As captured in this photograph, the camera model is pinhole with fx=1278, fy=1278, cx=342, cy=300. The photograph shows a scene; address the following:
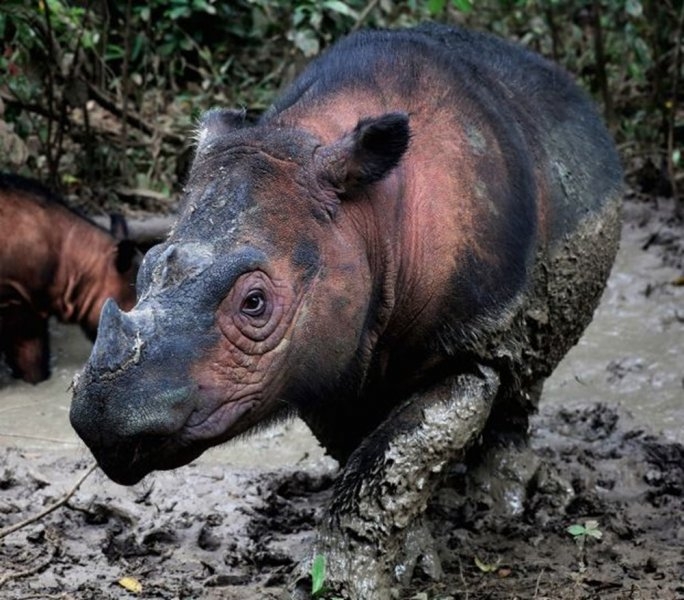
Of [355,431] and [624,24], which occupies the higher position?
[624,24]

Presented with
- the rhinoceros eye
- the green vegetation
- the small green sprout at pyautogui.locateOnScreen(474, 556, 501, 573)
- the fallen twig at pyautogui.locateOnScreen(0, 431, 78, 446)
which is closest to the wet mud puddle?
the fallen twig at pyautogui.locateOnScreen(0, 431, 78, 446)

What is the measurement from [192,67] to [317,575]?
6.76 m

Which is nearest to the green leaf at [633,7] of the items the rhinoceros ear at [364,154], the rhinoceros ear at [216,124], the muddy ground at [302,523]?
the muddy ground at [302,523]

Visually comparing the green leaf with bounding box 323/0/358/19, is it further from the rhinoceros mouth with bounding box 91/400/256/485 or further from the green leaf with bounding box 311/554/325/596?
the rhinoceros mouth with bounding box 91/400/256/485

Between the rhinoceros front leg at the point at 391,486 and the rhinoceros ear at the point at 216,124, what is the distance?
101 centimetres

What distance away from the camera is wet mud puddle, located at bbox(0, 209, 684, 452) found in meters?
5.66

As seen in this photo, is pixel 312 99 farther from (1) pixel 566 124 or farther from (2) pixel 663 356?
(2) pixel 663 356

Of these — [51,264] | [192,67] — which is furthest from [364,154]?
[192,67]

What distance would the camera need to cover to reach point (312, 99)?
391 centimetres

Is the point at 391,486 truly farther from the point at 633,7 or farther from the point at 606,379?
the point at 633,7

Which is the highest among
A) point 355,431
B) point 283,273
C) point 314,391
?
point 283,273

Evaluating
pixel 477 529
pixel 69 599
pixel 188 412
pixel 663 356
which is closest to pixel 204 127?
pixel 188 412

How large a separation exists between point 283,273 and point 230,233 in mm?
172

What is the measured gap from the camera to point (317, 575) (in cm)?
352
